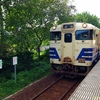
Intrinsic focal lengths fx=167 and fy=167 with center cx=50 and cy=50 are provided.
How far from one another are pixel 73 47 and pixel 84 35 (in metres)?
0.99

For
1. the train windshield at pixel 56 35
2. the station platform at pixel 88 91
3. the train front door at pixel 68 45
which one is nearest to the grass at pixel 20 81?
the train front door at pixel 68 45

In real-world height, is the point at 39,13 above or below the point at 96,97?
above

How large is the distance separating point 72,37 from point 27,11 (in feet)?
11.0

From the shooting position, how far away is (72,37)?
34.0ft

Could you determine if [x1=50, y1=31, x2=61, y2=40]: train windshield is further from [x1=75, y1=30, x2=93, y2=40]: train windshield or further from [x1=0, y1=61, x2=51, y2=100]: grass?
[x1=0, y1=61, x2=51, y2=100]: grass

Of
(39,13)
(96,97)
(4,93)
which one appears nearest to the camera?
(96,97)

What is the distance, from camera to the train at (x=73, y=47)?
32.9ft

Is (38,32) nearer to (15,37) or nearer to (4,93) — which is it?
(15,37)

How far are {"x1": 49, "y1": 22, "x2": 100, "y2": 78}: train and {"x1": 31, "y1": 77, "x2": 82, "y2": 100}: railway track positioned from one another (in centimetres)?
56

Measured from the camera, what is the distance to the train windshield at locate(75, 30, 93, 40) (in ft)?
32.5

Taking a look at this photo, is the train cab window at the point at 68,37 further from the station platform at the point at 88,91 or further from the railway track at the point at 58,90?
the station platform at the point at 88,91

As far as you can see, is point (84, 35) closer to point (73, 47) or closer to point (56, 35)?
point (73, 47)

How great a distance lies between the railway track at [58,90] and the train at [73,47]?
56cm

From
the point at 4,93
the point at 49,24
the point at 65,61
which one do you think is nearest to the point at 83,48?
the point at 65,61
